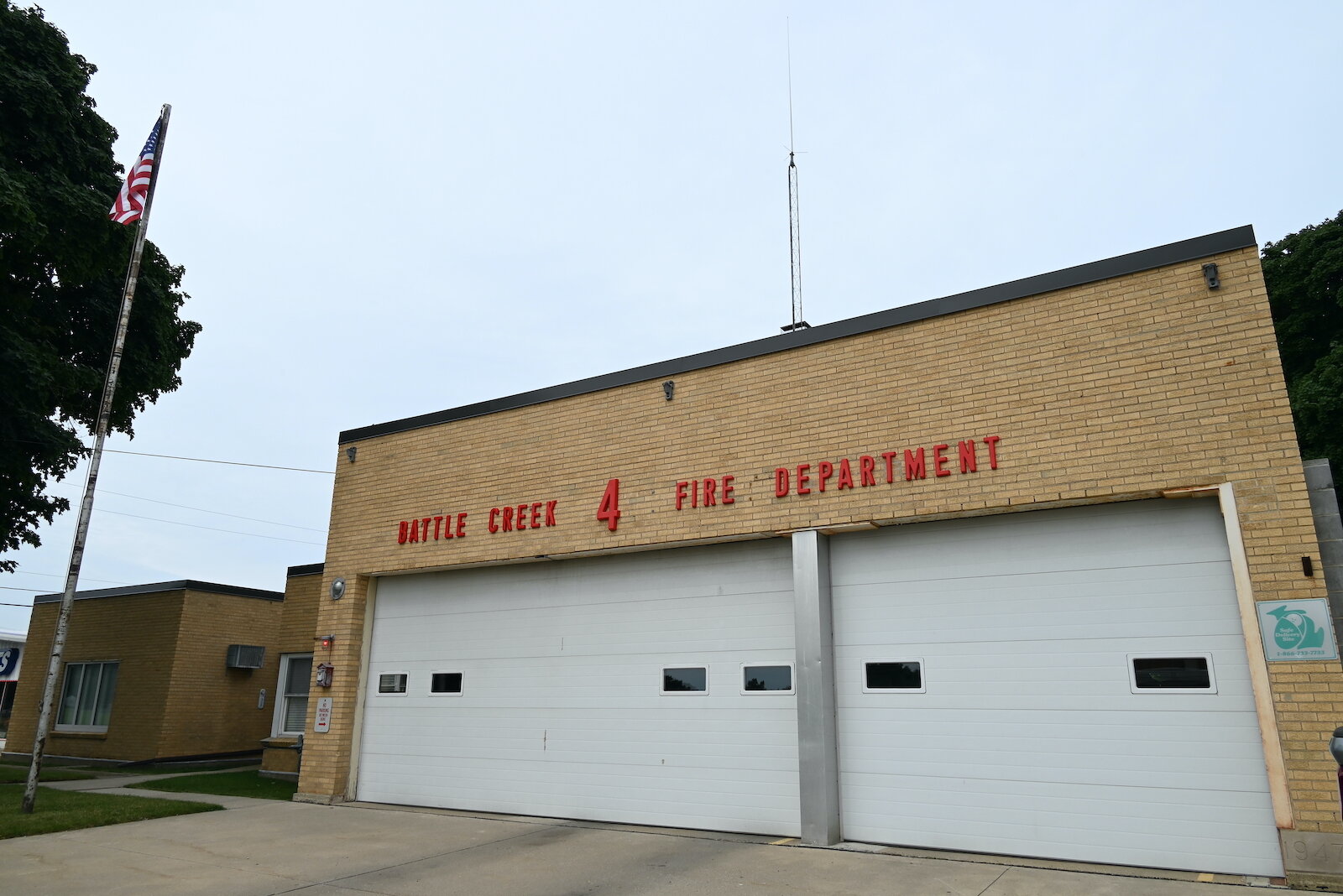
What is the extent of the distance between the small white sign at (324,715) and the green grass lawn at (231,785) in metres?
1.45

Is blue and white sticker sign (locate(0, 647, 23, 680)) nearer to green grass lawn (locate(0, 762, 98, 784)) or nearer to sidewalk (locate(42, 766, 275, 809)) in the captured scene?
sidewalk (locate(42, 766, 275, 809))

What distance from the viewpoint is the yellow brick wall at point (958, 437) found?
827cm

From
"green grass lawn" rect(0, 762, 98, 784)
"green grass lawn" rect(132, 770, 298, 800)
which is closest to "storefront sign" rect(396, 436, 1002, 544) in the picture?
"green grass lawn" rect(132, 770, 298, 800)

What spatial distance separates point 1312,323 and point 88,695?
Answer: 35395mm

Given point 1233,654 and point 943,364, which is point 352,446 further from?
point 1233,654

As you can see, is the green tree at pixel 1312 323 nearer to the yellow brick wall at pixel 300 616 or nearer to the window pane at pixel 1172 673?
the window pane at pixel 1172 673

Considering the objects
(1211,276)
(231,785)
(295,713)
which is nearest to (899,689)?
(1211,276)

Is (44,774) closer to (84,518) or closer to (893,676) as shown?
(84,518)

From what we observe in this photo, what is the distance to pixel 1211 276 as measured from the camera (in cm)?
895

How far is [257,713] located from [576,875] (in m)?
19.2

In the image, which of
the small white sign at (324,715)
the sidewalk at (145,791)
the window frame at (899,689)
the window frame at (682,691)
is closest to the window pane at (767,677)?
the window frame at (682,691)

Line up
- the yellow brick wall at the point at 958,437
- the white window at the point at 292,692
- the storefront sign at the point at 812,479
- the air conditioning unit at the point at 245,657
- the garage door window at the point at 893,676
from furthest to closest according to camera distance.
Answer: the air conditioning unit at the point at 245,657
the white window at the point at 292,692
the garage door window at the point at 893,676
the storefront sign at the point at 812,479
the yellow brick wall at the point at 958,437

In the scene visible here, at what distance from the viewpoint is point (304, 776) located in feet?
47.2

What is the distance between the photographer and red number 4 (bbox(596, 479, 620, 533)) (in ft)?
40.6
